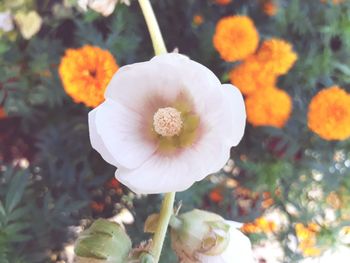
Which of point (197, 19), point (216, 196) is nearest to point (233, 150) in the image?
point (216, 196)

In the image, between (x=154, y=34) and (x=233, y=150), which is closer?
(x=154, y=34)

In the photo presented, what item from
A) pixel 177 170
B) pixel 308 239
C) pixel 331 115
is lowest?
pixel 308 239

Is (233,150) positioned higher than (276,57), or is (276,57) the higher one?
(276,57)

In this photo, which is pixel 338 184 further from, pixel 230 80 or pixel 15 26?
pixel 15 26

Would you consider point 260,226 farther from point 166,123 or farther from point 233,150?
point 166,123

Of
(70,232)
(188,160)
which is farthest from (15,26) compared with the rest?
(188,160)

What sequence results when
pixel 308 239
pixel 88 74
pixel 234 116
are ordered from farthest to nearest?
pixel 308 239 → pixel 88 74 → pixel 234 116

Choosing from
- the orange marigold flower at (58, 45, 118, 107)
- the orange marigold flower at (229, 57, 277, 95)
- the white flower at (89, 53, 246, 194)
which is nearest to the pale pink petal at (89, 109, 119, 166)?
the white flower at (89, 53, 246, 194)

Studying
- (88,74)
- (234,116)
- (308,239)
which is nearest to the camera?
(234,116)
